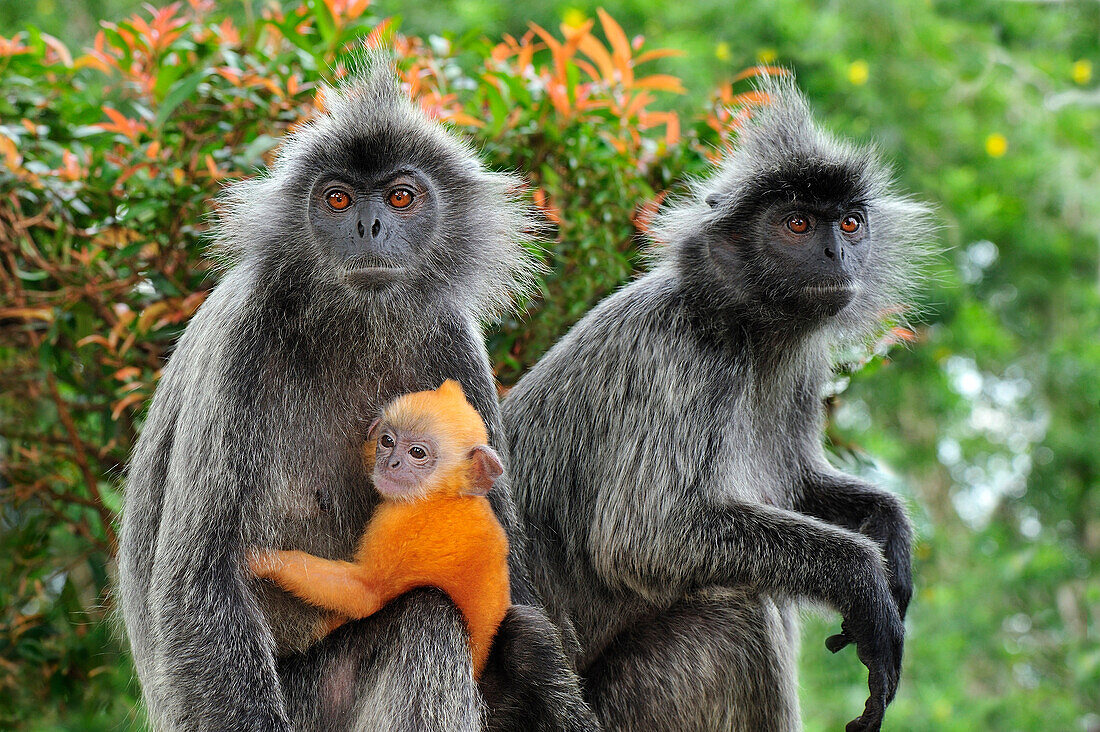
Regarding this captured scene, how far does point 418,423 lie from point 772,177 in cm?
139

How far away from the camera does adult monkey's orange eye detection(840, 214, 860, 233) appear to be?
347 cm

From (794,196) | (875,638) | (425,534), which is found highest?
(794,196)

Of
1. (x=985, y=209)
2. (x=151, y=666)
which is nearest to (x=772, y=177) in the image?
(x=151, y=666)

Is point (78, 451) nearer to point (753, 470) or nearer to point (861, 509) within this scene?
point (753, 470)

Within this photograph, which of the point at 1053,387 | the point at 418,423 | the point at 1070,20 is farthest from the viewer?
the point at 1070,20

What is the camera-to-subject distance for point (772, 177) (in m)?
3.43

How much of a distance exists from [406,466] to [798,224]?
1.47 metres

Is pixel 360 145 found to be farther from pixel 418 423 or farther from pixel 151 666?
pixel 151 666

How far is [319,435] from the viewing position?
296 centimetres

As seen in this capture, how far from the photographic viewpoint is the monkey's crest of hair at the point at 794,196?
3418 mm

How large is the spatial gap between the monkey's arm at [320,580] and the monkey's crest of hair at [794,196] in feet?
4.91

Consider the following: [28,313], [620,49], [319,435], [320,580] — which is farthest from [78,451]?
[620,49]

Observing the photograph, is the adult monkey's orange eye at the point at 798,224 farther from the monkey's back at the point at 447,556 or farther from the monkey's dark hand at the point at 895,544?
the monkey's back at the point at 447,556

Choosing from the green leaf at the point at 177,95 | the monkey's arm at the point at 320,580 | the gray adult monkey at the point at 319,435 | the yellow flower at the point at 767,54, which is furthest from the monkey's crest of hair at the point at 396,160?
the yellow flower at the point at 767,54
